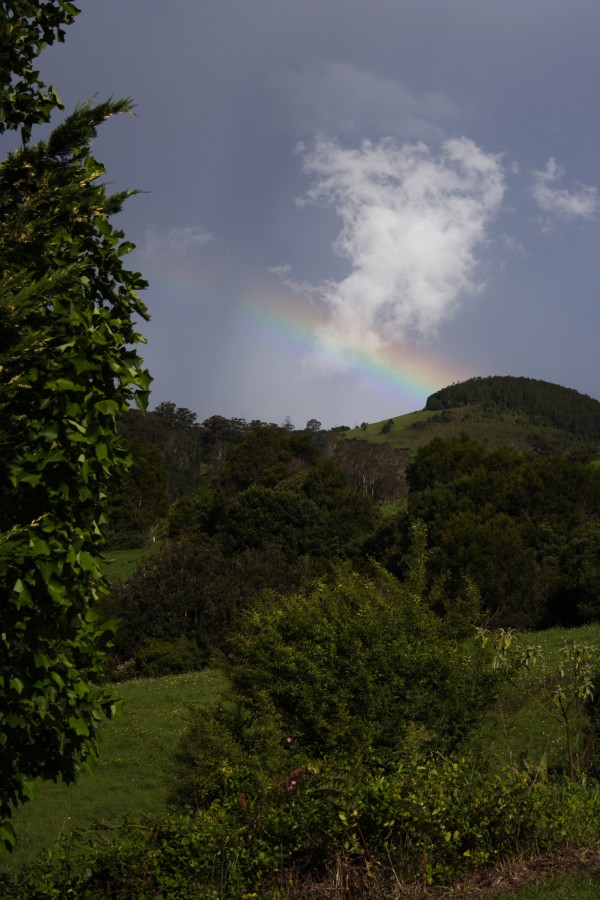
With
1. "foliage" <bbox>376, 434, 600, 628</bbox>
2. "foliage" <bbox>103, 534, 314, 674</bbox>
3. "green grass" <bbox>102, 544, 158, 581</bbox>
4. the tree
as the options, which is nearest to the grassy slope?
"green grass" <bbox>102, 544, 158, 581</bbox>

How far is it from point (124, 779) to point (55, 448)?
17.4m

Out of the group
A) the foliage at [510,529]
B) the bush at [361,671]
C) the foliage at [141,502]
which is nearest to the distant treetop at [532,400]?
the foliage at [141,502]

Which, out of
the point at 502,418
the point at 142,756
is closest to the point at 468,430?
the point at 502,418

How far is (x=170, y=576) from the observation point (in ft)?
139

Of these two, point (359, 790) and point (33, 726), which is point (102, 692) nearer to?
point (33, 726)

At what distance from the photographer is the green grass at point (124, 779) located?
14.3 m

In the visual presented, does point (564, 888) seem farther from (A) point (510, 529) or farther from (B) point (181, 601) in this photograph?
(A) point (510, 529)

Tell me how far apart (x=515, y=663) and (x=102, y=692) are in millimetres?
7006

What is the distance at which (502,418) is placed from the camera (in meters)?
144

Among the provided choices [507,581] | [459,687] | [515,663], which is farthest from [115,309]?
[507,581]

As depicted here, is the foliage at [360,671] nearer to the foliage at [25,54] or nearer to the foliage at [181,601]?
the foliage at [25,54]

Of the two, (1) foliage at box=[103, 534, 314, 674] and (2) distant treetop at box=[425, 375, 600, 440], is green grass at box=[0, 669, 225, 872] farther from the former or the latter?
(2) distant treetop at box=[425, 375, 600, 440]

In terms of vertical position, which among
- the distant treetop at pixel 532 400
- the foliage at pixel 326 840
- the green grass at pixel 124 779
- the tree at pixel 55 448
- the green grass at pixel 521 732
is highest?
the distant treetop at pixel 532 400

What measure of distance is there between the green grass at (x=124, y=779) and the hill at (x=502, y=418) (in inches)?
3670
